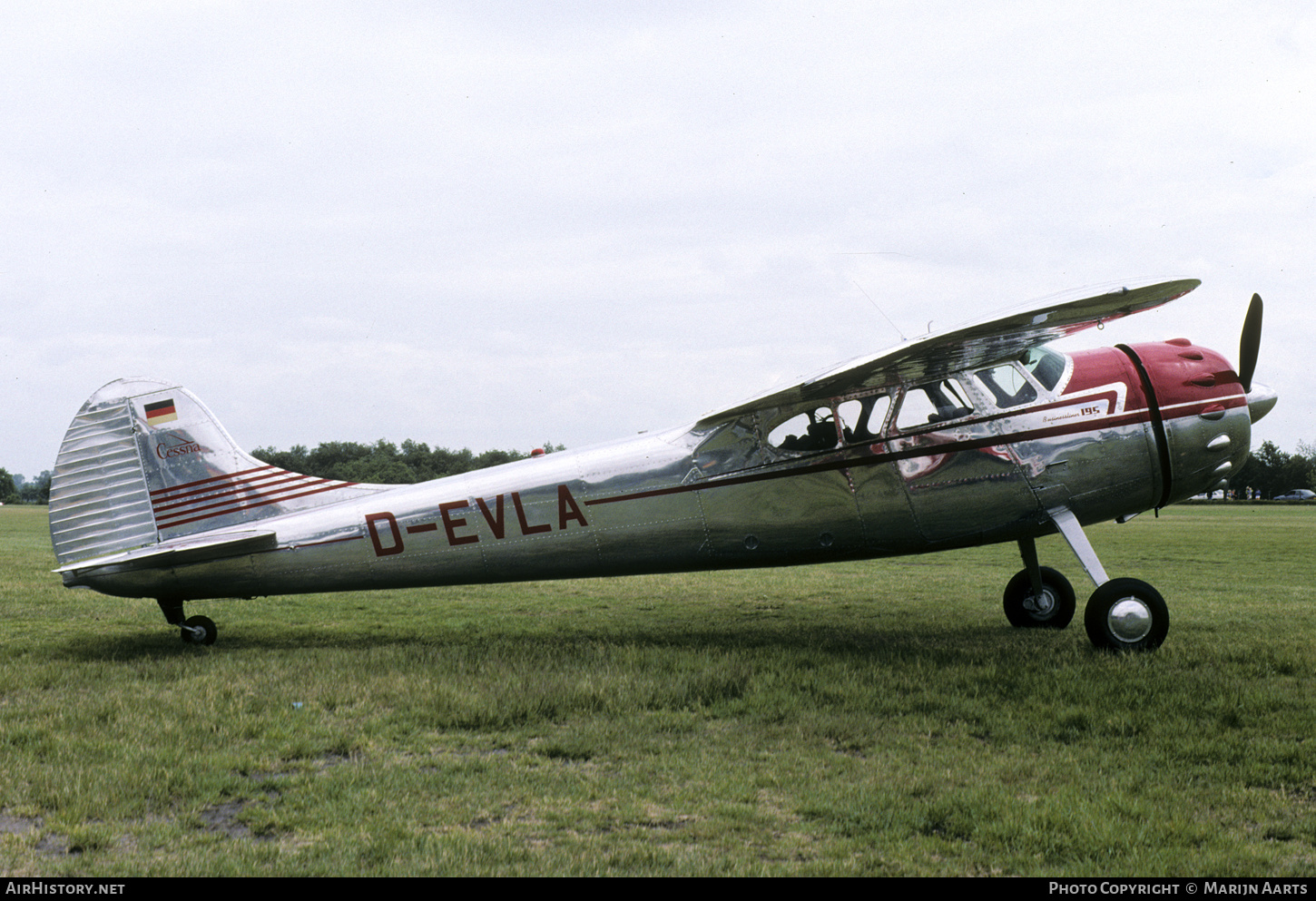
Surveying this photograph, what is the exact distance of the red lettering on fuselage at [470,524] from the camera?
25.7 feet

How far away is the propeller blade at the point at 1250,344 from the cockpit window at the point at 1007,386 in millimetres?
1987

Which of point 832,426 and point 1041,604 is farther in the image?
point 1041,604

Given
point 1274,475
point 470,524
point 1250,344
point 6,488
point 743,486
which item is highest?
point 6,488

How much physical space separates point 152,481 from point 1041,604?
9104 mm

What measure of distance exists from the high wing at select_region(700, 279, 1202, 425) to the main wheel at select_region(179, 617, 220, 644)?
17.1 ft

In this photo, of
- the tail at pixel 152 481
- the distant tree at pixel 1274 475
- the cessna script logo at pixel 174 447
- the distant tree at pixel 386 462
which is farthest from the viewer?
the distant tree at pixel 1274 475

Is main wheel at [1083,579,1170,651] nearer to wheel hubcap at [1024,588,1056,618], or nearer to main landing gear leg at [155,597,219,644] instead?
wheel hubcap at [1024,588,1056,618]

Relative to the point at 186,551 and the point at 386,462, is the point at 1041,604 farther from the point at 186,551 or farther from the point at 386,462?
Result: the point at 386,462

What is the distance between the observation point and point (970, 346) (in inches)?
281

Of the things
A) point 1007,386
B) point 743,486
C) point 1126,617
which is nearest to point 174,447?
point 743,486

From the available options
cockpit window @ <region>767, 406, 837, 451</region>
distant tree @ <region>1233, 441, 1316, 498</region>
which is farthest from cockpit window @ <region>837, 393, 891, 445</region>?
distant tree @ <region>1233, 441, 1316, 498</region>

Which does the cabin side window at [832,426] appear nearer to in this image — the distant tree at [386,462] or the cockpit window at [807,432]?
the cockpit window at [807,432]

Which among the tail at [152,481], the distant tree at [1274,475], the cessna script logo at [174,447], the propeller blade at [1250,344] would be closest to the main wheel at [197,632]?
the tail at [152,481]
